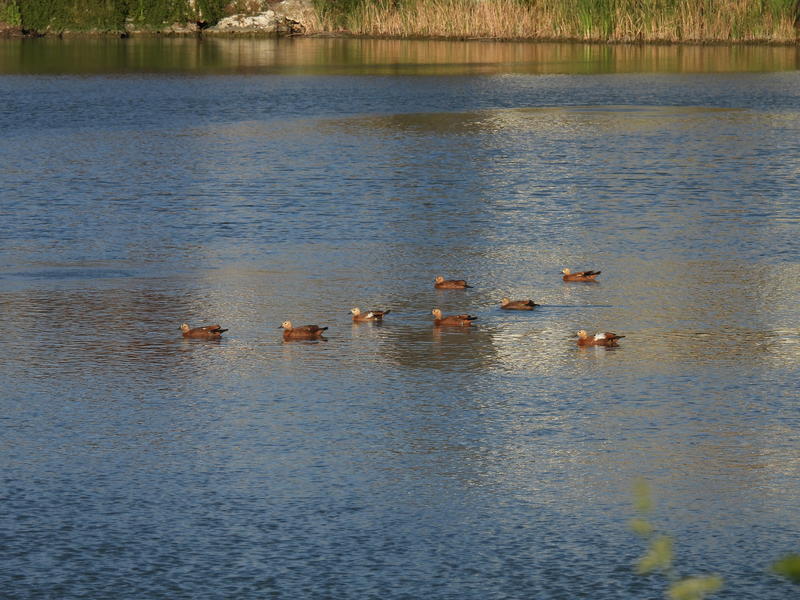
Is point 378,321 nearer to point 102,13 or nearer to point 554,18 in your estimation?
point 554,18

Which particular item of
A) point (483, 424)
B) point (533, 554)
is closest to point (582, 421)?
point (483, 424)

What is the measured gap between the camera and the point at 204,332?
12070 mm

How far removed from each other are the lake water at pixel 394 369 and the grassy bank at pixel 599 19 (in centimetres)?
2251

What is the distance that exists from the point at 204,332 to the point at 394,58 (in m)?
37.3

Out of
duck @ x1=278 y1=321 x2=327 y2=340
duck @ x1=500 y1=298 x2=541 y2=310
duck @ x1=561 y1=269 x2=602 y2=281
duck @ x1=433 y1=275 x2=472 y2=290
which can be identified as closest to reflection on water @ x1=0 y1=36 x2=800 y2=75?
duck @ x1=561 y1=269 x2=602 y2=281

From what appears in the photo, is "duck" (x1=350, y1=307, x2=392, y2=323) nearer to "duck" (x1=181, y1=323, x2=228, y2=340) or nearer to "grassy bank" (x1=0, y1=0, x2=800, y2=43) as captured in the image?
"duck" (x1=181, y1=323, x2=228, y2=340)

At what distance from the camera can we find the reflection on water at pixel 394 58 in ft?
Answer: 142

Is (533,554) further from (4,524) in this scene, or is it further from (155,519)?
(4,524)

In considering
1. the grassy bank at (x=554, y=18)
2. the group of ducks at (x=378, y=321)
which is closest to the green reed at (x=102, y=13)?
the grassy bank at (x=554, y=18)

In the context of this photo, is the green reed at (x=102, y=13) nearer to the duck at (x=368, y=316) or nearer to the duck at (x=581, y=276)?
the duck at (x=581, y=276)

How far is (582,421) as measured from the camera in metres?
9.76

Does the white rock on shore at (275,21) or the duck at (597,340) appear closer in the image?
the duck at (597,340)

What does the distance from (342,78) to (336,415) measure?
106ft

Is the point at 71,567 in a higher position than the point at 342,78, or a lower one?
lower
